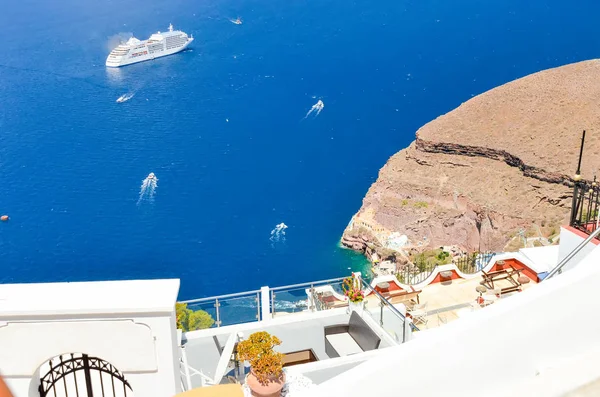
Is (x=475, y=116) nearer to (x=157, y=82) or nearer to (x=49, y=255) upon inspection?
(x=49, y=255)

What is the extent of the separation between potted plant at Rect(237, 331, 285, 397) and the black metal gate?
1.02 m

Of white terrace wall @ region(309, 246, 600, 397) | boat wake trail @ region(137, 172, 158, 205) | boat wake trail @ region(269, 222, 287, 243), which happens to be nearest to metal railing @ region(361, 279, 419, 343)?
white terrace wall @ region(309, 246, 600, 397)

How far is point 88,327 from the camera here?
14.9ft

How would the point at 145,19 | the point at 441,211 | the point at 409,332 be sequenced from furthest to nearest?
the point at 145,19
the point at 441,211
the point at 409,332

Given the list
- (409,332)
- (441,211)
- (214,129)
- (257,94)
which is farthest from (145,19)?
(409,332)

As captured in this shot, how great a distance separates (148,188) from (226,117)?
12.9 meters

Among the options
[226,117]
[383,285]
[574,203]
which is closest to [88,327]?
[574,203]

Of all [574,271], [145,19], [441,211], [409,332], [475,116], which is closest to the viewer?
[574,271]

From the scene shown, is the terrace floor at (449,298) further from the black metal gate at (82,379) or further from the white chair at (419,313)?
the black metal gate at (82,379)

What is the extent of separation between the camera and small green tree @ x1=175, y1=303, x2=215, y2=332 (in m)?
8.42

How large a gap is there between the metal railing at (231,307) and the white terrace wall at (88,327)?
3.11 meters

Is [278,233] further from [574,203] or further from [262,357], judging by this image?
[262,357]

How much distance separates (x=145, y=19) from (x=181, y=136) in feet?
116

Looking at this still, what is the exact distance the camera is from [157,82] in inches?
2350
